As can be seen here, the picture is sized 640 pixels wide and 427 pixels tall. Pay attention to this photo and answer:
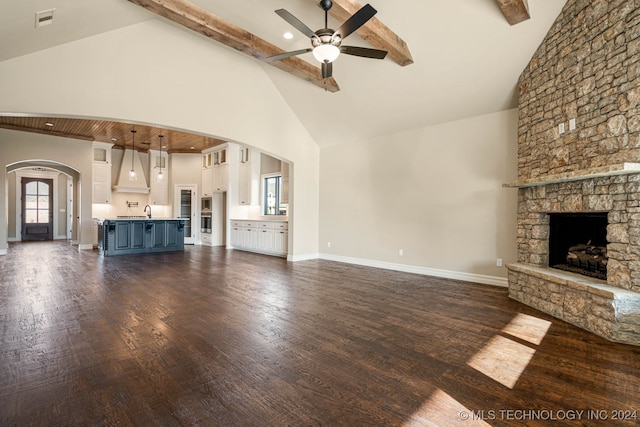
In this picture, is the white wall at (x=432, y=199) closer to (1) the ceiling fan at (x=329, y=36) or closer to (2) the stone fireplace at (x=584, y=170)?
(2) the stone fireplace at (x=584, y=170)

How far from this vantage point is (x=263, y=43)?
193 inches

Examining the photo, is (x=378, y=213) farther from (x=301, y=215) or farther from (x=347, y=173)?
(x=301, y=215)

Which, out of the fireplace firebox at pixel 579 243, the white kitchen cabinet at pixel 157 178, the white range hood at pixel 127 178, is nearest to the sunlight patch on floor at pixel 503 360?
the fireplace firebox at pixel 579 243

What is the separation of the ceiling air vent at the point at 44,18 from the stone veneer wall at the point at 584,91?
19.0 feet

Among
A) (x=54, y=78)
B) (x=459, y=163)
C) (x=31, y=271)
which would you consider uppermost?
(x=54, y=78)

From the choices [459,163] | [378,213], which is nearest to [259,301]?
[378,213]

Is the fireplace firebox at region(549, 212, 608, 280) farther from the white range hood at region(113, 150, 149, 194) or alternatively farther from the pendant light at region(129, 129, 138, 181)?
the white range hood at region(113, 150, 149, 194)

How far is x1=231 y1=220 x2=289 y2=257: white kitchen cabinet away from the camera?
7.89 metres

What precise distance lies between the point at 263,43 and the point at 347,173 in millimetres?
3229

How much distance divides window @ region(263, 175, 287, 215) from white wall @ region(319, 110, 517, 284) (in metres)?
2.27

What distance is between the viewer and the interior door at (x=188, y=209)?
A: 10938 mm

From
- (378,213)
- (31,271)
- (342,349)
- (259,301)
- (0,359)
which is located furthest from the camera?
(378,213)

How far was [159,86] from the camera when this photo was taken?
487cm

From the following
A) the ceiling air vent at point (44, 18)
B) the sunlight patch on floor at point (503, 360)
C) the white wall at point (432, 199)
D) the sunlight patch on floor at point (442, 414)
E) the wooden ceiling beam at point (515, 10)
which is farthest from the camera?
the white wall at point (432, 199)
